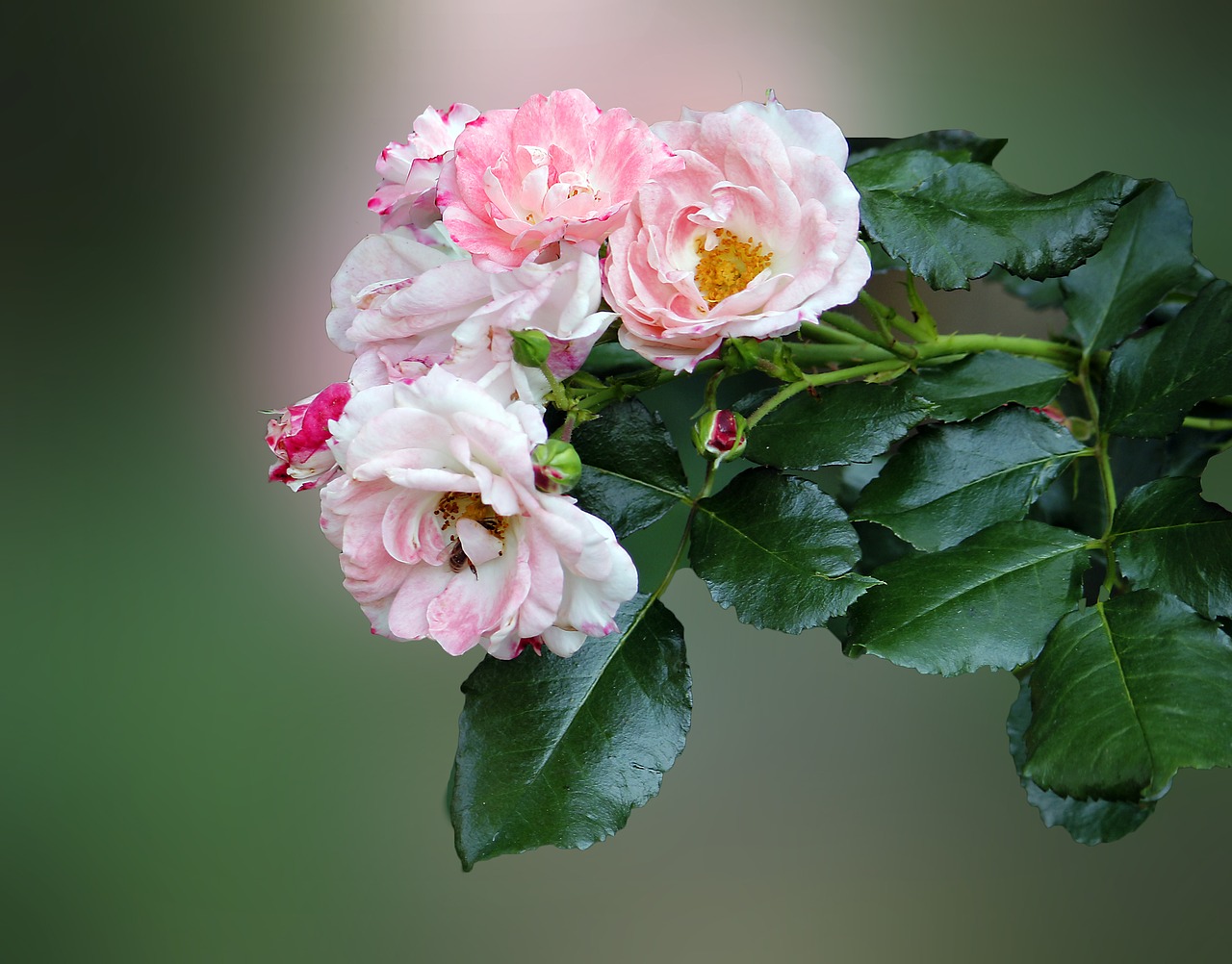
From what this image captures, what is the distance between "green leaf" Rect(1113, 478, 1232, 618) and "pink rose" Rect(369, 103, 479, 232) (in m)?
0.24

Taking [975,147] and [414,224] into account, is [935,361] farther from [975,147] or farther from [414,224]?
[414,224]

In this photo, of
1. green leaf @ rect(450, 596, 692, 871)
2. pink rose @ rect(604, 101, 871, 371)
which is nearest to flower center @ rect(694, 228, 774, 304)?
pink rose @ rect(604, 101, 871, 371)

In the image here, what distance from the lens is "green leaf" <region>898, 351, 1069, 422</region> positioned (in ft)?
1.11

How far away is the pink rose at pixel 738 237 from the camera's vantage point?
0.84 ft

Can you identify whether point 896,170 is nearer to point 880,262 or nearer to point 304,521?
point 880,262

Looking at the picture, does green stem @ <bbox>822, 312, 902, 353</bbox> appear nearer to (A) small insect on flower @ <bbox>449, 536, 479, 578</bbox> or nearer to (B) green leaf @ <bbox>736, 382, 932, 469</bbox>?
(B) green leaf @ <bbox>736, 382, 932, 469</bbox>

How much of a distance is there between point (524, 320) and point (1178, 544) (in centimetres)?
21

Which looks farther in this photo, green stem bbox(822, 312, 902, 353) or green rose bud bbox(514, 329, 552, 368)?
green stem bbox(822, 312, 902, 353)

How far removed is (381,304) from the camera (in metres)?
0.26

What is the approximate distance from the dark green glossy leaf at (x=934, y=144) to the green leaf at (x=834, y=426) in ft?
0.37

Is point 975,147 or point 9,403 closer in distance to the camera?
point 975,147

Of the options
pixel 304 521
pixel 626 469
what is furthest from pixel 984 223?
pixel 304 521

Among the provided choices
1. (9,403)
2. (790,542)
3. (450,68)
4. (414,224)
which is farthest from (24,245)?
(790,542)

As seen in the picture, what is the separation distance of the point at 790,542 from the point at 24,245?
570 millimetres
